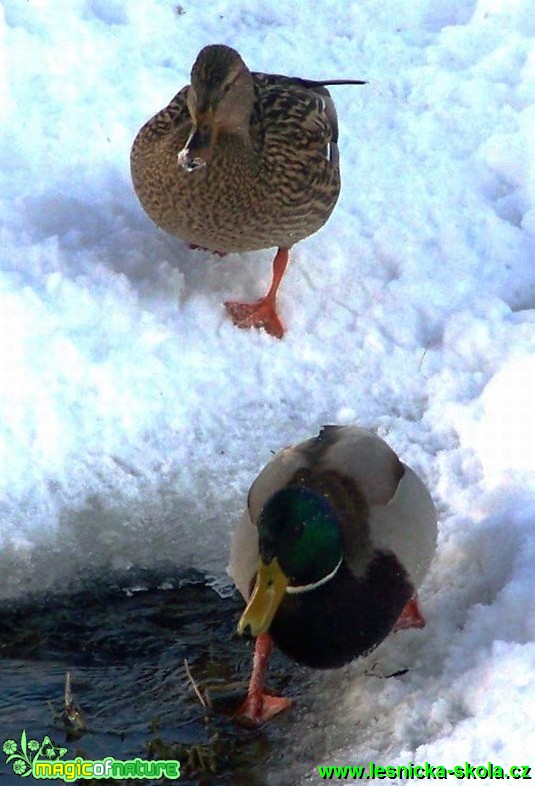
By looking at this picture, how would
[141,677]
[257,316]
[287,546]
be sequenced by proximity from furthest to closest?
[257,316]
[141,677]
[287,546]

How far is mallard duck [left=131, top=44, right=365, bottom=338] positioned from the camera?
491 centimetres

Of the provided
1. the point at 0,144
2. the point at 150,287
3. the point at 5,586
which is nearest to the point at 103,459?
the point at 5,586

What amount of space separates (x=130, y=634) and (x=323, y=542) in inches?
33.3

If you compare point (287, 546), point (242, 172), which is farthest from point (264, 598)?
point (242, 172)

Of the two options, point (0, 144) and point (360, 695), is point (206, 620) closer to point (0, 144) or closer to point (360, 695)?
point (360, 695)

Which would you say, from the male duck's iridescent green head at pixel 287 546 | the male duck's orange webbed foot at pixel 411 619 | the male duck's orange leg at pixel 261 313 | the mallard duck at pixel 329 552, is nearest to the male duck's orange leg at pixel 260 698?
the mallard duck at pixel 329 552

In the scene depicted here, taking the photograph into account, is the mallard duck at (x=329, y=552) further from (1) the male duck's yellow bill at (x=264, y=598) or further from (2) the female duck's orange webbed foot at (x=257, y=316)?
(2) the female duck's orange webbed foot at (x=257, y=316)

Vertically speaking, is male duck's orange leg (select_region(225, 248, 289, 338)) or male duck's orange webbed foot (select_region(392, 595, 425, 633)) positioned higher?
male duck's orange webbed foot (select_region(392, 595, 425, 633))

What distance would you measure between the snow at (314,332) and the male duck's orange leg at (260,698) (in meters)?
0.10

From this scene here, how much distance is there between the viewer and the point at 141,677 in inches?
149

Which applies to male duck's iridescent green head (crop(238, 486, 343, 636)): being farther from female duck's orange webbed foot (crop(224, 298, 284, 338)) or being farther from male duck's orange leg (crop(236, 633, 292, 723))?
female duck's orange webbed foot (crop(224, 298, 284, 338))

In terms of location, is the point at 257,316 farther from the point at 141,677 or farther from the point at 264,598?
the point at 264,598

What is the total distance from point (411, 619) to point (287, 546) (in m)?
0.73

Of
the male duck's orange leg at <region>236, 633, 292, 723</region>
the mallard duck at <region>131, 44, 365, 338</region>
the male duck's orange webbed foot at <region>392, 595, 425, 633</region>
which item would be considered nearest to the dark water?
the male duck's orange leg at <region>236, 633, 292, 723</region>
